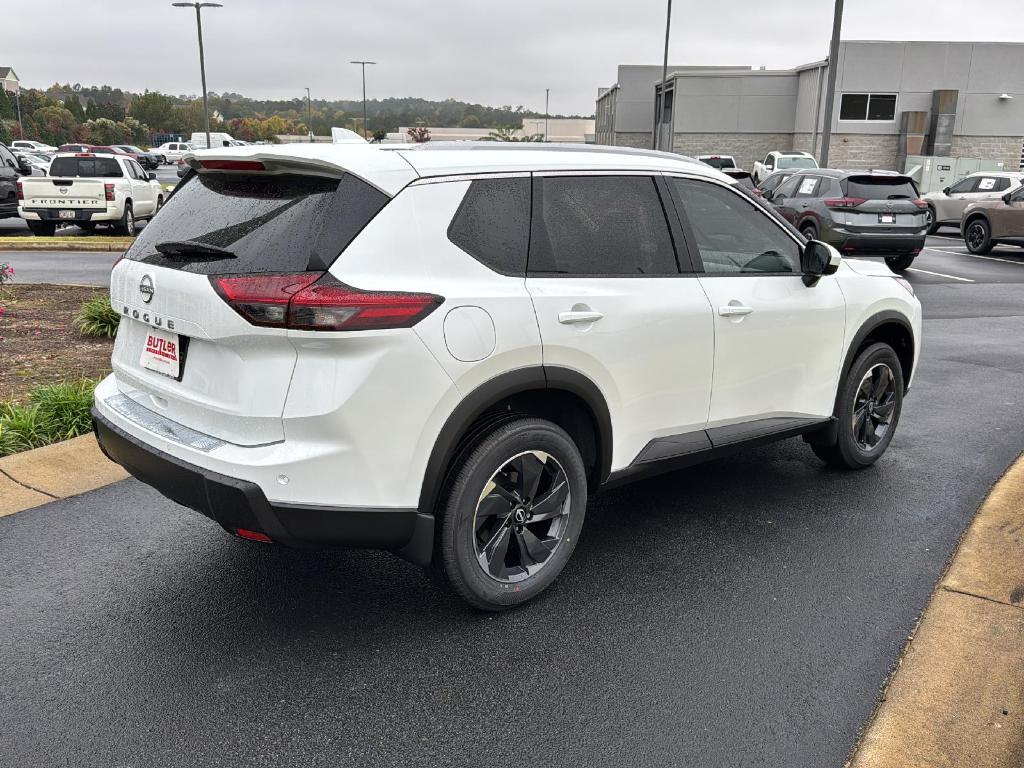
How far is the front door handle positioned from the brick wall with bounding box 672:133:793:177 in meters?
51.3

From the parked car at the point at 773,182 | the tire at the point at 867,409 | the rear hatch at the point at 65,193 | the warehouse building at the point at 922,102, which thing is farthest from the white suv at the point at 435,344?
the warehouse building at the point at 922,102

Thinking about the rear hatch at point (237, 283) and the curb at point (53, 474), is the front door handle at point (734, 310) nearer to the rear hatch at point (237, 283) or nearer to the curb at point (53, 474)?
the rear hatch at point (237, 283)

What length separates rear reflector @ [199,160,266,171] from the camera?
342 cm

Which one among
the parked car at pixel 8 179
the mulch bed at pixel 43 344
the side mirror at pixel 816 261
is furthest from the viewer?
the parked car at pixel 8 179

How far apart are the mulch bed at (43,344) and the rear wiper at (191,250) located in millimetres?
3483

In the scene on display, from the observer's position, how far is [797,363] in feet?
15.4

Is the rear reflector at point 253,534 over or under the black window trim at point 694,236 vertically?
under

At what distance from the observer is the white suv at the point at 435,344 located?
308 cm

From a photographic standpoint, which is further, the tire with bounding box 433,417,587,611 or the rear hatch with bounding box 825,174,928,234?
the rear hatch with bounding box 825,174,928,234

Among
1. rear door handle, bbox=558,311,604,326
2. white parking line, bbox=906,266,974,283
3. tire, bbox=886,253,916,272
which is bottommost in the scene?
white parking line, bbox=906,266,974,283

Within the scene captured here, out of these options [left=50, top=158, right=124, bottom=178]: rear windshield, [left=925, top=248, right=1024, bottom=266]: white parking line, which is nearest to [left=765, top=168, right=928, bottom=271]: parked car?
[left=925, top=248, right=1024, bottom=266]: white parking line

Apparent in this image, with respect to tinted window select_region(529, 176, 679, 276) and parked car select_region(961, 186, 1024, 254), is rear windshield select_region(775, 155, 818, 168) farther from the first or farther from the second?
tinted window select_region(529, 176, 679, 276)

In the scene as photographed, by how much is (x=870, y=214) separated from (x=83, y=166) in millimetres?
15836

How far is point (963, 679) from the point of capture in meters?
3.22
